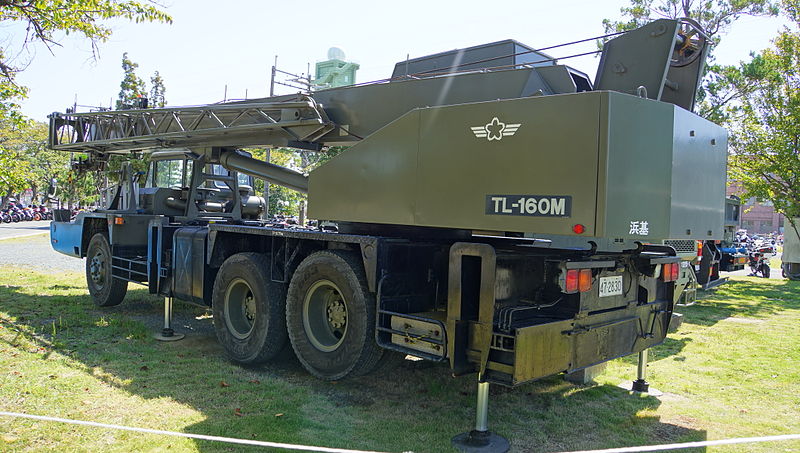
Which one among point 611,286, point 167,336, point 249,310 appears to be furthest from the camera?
point 167,336

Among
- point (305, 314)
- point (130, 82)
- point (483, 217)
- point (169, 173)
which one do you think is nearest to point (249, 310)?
point (305, 314)

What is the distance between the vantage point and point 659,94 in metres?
5.20

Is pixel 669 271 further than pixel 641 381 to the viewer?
No

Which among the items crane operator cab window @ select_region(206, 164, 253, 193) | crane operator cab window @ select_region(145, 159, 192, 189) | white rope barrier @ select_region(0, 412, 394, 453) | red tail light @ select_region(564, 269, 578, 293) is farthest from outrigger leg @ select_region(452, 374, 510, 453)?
crane operator cab window @ select_region(145, 159, 192, 189)

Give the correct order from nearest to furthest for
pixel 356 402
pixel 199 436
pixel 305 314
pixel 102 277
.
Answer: pixel 199 436 → pixel 356 402 → pixel 305 314 → pixel 102 277

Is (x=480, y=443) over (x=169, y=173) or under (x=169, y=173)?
under

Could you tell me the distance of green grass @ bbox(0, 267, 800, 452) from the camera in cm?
475

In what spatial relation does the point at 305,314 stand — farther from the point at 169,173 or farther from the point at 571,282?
the point at 169,173

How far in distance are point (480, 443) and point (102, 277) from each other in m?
8.06

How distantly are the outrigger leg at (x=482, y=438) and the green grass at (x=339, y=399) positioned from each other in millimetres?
137

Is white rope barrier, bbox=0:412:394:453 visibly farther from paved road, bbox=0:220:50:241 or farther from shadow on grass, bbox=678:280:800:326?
paved road, bbox=0:220:50:241

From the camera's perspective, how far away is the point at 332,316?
609cm

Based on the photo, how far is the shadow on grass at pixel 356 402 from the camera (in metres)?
4.82

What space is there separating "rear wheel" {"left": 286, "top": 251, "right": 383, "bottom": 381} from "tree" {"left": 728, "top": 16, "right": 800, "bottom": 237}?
16791 mm
